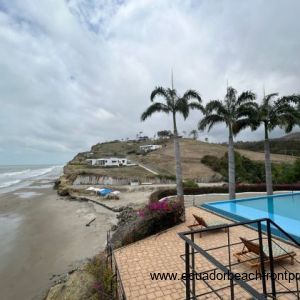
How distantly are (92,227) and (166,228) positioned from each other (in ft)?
24.0

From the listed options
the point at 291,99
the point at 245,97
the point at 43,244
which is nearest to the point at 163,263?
the point at 43,244

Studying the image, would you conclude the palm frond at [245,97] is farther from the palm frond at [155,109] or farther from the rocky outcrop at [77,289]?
the rocky outcrop at [77,289]

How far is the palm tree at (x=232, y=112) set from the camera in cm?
1605

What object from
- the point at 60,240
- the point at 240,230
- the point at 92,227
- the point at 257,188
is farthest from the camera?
the point at 257,188

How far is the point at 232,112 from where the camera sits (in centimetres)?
1622

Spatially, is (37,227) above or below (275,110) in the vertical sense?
below

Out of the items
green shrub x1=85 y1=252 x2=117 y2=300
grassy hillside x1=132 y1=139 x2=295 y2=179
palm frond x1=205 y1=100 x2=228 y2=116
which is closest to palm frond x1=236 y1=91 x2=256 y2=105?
palm frond x1=205 y1=100 x2=228 y2=116

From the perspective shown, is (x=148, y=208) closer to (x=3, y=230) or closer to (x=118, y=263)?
(x=118, y=263)

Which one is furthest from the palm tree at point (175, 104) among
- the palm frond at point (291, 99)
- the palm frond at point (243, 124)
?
the palm frond at point (291, 99)

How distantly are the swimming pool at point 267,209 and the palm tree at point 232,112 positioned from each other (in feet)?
4.85

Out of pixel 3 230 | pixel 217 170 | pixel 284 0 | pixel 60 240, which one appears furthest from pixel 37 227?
pixel 217 170

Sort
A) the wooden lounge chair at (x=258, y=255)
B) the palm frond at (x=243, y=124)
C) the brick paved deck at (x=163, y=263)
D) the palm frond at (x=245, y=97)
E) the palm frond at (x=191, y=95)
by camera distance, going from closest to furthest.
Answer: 1. the brick paved deck at (x=163, y=263)
2. the wooden lounge chair at (x=258, y=255)
3. the palm frond at (x=245, y=97)
4. the palm frond at (x=243, y=124)
5. the palm frond at (x=191, y=95)

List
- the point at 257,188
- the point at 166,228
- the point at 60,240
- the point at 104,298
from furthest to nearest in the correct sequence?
the point at 257,188 < the point at 60,240 < the point at 166,228 < the point at 104,298

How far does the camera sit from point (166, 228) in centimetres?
1029
